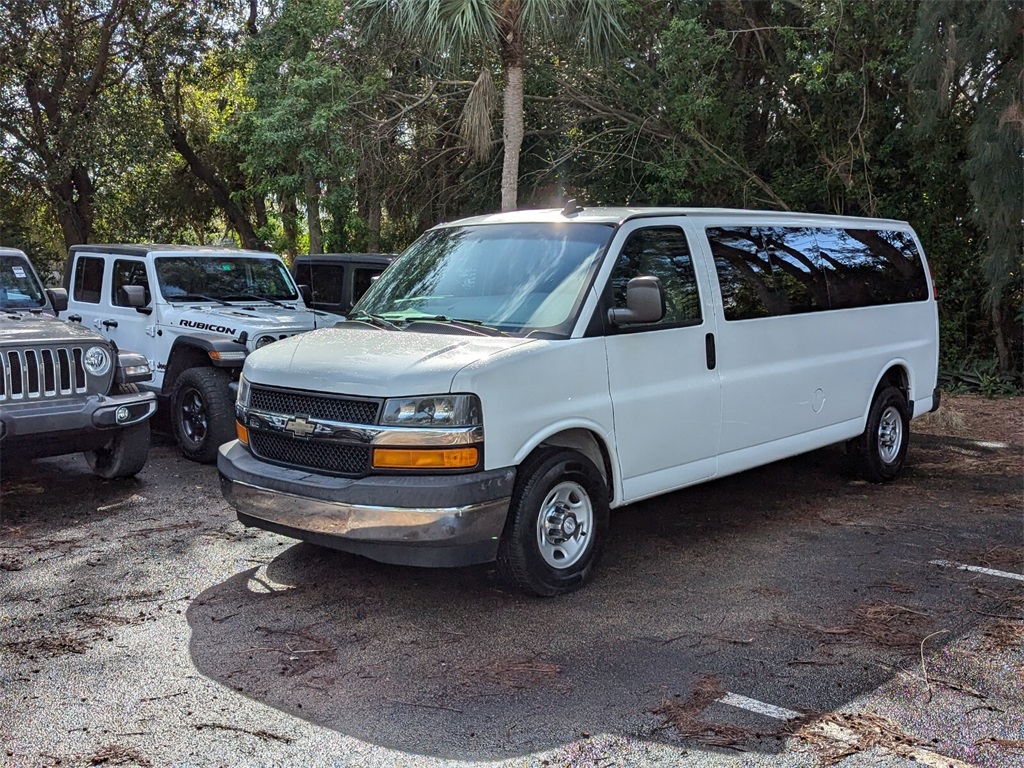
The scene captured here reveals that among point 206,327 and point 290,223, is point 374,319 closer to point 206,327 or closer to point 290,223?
point 206,327

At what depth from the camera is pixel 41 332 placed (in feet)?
23.4

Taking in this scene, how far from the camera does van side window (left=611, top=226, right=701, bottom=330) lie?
544 cm

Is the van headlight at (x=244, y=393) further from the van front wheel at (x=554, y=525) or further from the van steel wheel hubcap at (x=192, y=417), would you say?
the van steel wheel hubcap at (x=192, y=417)

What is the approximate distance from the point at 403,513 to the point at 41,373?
3618 millimetres

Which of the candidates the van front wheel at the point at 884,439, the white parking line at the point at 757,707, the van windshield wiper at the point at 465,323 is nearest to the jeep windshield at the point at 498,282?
the van windshield wiper at the point at 465,323

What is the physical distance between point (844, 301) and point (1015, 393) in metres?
7.54

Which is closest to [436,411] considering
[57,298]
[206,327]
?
[206,327]

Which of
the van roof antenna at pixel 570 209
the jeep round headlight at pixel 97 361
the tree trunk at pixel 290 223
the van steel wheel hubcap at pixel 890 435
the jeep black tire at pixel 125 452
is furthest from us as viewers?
the tree trunk at pixel 290 223

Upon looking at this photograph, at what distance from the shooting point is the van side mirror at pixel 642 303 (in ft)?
16.8

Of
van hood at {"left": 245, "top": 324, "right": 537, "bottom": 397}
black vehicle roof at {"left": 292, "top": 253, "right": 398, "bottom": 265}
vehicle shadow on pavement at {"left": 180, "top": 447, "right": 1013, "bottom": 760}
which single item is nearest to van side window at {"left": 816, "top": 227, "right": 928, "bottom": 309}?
vehicle shadow on pavement at {"left": 180, "top": 447, "right": 1013, "bottom": 760}

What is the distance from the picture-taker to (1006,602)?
5059 millimetres

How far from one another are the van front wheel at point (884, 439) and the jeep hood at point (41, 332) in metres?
5.75

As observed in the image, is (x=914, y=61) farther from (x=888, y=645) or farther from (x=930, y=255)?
(x=888, y=645)

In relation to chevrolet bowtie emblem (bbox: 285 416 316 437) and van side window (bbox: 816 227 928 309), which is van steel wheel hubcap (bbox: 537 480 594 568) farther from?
van side window (bbox: 816 227 928 309)
